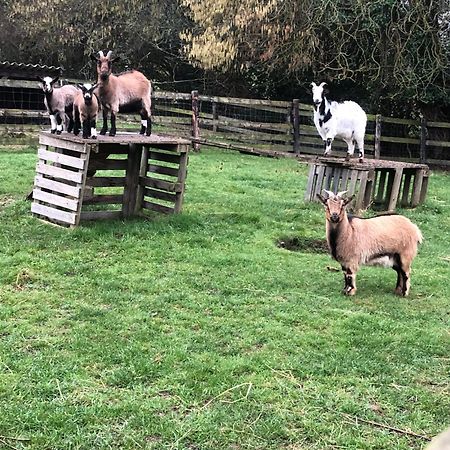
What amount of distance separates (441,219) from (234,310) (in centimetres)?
584

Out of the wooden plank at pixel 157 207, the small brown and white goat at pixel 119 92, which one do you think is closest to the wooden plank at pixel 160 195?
the wooden plank at pixel 157 207

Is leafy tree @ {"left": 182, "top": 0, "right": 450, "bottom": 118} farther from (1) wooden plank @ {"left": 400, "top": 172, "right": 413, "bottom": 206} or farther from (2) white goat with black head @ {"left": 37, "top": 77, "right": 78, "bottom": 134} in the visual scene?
(2) white goat with black head @ {"left": 37, "top": 77, "right": 78, "bottom": 134}

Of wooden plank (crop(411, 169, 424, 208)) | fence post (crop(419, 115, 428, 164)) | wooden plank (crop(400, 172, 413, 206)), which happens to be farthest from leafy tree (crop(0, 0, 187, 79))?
wooden plank (crop(411, 169, 424, 208))

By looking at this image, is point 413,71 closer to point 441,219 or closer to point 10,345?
point 441,219

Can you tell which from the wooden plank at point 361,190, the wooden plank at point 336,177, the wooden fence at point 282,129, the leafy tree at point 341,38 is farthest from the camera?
the wooden fence at point 282,129

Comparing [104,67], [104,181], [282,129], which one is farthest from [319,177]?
[282,129]

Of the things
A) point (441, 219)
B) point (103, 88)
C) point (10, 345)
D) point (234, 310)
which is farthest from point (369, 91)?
point (10, 345)

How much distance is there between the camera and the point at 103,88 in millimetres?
7336

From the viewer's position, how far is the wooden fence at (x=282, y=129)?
1616 centimetres

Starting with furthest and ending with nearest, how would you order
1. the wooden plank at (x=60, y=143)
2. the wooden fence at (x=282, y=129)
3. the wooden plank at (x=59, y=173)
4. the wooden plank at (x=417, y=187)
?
the wooden fence at (x=282, y=129), the wooden plank at (x=417, y=187), the wooden plank at (x=59, y=173), the wooden plank at (x=60, y=143)

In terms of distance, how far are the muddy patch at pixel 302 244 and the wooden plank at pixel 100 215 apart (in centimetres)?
208

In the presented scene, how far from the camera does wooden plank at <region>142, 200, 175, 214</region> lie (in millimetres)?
8080

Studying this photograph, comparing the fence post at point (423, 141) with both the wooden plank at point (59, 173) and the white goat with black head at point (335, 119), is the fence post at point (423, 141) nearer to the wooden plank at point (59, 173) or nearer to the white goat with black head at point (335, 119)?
the white goat with black head at point (335, 119)

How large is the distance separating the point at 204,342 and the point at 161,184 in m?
3.91
